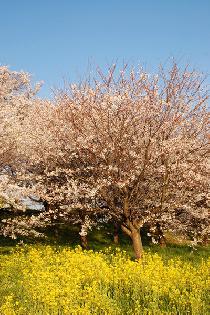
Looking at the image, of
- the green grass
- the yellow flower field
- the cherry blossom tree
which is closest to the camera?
the yellow flower field

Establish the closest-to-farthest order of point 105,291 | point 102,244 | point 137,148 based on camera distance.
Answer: point 105,291 → point 137,148 → point 102,244

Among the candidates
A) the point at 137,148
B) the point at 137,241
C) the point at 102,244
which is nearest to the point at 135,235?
the point at 137,241

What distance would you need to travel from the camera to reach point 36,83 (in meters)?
41.6

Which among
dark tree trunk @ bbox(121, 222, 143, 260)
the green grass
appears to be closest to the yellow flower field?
dark tree trunk @ bbox(121, 222, 143, 260)

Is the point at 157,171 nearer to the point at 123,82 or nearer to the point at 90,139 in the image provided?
the point at 90,139

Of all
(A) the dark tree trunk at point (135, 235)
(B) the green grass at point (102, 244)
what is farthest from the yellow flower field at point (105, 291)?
(B) the green grass at point (102, 244)

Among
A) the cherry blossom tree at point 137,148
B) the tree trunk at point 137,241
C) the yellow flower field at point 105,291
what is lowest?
the yellow flower field at point 105,291

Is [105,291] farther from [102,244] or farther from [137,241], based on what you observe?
[102,244]

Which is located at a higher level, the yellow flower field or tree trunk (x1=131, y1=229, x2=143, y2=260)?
tree trunk (x1=131, y1=229, x2=143, y2=260)

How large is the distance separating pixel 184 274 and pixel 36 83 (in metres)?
32.5

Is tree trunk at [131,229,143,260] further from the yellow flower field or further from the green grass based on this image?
the yellow flower field

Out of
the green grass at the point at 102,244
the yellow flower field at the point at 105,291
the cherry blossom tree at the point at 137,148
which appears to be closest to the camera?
the yellow flower field at the point at 105,291

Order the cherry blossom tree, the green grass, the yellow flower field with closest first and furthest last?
1. the yellow flower field
2. the cherry blossom tree
3. the green grass

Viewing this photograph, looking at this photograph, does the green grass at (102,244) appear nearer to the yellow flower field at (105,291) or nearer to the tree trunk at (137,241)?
the tree trunk at (137,241)
